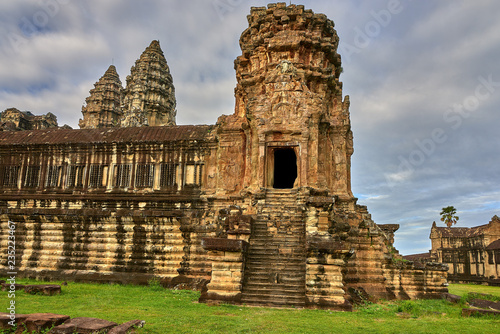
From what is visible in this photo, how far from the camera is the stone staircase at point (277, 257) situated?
11.8 meters

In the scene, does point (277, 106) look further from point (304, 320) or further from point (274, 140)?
point (304, 320)

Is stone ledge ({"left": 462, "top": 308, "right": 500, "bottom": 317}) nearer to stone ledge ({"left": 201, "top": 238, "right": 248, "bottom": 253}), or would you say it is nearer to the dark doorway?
stone ledge ({"left": 201, "top": 238, "right": 248, "bottom": 253})

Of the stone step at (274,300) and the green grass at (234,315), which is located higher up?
the stone step at (274,300)

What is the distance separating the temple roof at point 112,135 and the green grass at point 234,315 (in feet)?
32.3

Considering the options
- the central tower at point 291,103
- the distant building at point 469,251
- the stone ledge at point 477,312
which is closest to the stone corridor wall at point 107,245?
the central tower at point 291,103

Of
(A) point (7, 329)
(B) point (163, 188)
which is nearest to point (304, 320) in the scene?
(A) point (7, 329)

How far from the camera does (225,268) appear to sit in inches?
486

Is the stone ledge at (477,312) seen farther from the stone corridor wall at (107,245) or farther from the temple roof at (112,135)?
the temple roof at (112,135)

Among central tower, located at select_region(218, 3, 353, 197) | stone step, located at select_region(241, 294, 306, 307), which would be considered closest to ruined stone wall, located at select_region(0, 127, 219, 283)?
central tower, located at select_region(218, 3, 353, 197)

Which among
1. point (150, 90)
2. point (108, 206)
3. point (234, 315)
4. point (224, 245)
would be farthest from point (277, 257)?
point (150, 90)

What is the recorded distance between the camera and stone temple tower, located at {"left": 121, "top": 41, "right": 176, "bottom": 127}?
4488cm

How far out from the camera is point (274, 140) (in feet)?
56.7

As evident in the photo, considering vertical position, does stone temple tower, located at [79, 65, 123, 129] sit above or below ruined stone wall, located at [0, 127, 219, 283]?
above

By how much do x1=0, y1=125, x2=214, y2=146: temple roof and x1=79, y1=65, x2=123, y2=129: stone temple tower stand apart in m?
28.6
